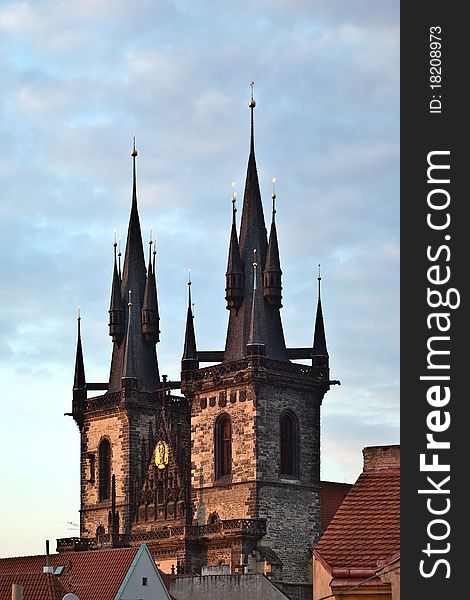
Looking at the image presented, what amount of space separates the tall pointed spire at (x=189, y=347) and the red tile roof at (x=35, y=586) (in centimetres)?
3168

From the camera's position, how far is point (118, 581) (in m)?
59.0

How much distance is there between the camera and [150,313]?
96000 millimetres

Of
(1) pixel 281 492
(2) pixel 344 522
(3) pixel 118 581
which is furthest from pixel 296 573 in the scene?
(2) pixel 344 522

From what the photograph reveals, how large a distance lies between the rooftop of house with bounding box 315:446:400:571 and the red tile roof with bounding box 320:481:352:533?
203 ft

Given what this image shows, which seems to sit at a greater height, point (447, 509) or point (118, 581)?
point (118, 581)

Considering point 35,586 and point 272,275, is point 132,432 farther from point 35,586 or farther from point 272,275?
point 35,586

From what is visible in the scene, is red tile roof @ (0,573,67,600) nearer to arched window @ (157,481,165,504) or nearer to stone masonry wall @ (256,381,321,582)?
stone masonry wall @ (256,381,321,582)

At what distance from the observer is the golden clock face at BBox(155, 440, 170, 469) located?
9125 centimetres

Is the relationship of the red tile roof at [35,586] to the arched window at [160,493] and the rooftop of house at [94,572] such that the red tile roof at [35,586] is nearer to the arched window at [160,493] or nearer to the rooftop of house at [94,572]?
the rooftop of house at [94,572]

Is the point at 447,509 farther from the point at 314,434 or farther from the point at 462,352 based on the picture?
the point at 314,434

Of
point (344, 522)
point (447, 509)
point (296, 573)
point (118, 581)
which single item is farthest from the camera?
point (296, 573)

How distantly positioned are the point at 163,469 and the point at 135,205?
55.1ft

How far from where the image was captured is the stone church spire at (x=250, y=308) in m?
85.8

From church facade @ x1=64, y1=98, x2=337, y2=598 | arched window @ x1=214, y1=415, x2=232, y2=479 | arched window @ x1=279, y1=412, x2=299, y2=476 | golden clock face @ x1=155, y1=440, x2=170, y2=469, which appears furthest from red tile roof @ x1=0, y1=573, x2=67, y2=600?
golden clock face @ x1=155, y1=440, x2=170, y2=469
